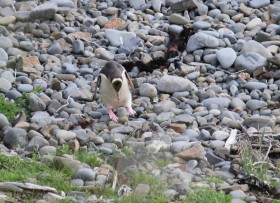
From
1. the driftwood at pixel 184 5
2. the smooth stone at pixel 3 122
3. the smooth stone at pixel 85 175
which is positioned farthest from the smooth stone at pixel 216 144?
the driftwood at pixel 184 5

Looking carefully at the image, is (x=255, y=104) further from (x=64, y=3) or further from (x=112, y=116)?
(x=64, y=3)

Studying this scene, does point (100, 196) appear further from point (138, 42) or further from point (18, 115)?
point (138, 42)

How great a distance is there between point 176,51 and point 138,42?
1.94 feet

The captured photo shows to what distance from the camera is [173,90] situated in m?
10.4

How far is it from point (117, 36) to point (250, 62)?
1.94 m

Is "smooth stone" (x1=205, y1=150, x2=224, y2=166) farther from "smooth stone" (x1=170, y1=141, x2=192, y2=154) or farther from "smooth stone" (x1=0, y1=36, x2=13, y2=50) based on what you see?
"smooth stone" (x1=0, y1=36, x2=13, y2=50)

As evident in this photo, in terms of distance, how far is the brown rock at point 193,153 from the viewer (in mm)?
8516

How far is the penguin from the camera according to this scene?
9945mm

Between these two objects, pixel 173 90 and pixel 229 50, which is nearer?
pixel 173 90

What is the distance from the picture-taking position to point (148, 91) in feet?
33.8

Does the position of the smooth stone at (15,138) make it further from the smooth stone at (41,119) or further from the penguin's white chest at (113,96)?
the penguin's white chest at (113,96)

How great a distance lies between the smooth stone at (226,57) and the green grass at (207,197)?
350 cm

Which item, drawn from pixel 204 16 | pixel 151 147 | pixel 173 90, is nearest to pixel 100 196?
pixel 151 147

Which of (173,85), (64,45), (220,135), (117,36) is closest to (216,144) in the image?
(220,135)
